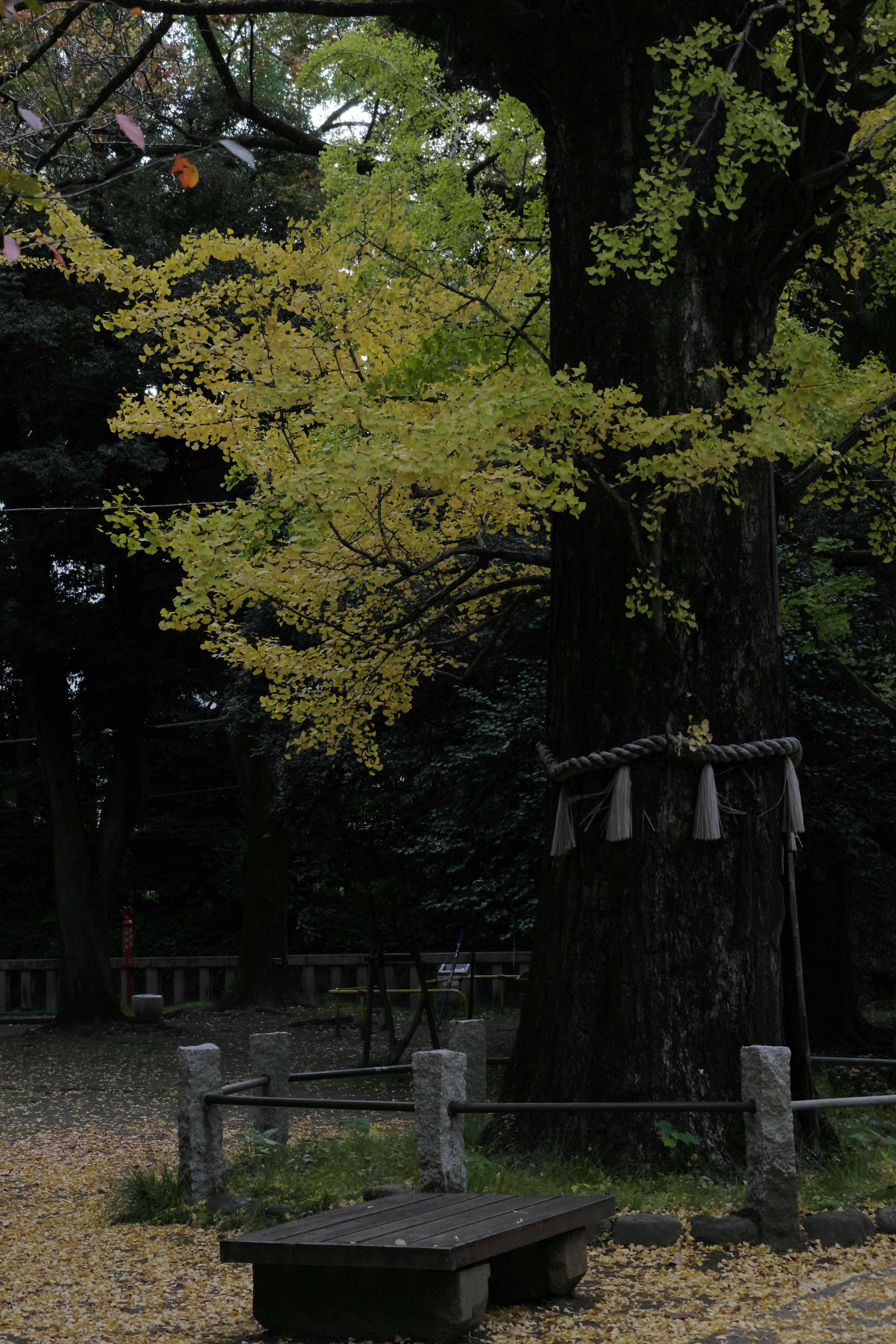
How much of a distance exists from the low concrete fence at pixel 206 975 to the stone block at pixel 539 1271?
1632 centimetres

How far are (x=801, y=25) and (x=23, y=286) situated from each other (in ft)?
44.7

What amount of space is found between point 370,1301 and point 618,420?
14.3ft

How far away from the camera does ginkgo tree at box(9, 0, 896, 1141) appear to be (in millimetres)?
6363

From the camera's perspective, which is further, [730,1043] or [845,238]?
[845,238]

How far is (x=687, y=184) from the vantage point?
7109mm

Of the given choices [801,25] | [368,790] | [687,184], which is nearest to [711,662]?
[687,184]

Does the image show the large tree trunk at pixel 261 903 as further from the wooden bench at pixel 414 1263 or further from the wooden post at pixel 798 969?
the wooden bench at pixel 414 1263

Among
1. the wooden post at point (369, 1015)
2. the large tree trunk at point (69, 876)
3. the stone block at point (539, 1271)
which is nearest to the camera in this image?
the stone block at point (539, 1271)

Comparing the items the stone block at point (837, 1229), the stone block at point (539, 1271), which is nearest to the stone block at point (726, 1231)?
the stone block at point (837, 1229)

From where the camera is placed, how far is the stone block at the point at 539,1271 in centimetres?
485

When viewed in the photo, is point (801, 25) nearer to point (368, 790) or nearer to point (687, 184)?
point (687, 184)

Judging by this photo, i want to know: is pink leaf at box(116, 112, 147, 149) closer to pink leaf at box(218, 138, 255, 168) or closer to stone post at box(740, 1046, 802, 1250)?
pink leaf at box(218, 138, 255, 168)

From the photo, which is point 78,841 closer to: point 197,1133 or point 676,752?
point 197,1133

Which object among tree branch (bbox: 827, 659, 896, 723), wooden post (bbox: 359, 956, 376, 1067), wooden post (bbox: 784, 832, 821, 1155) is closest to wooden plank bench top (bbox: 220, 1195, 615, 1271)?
wooden post (bbox: 784, 832, 821, 1155)
